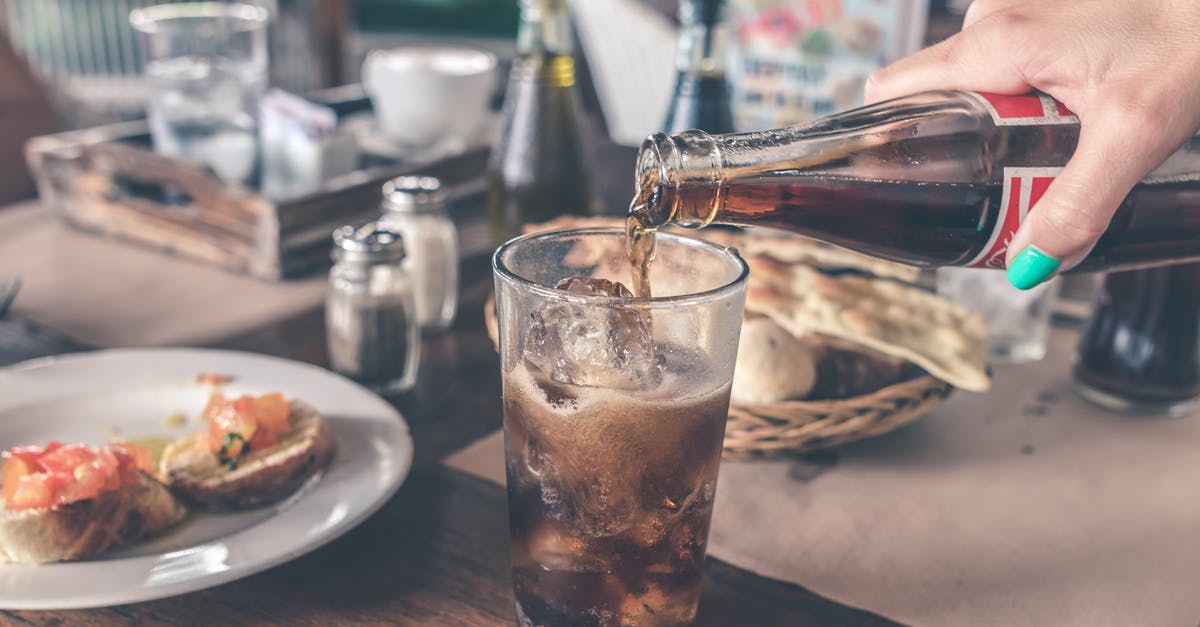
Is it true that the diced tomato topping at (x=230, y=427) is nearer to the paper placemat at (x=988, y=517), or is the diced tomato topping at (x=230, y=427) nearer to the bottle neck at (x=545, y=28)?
the paper placemat at (x=988, y=517)

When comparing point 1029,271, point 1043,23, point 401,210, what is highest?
point 1043,23

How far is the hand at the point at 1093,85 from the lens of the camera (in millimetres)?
696

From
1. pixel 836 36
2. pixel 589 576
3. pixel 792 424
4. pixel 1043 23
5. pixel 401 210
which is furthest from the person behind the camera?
pixel 836 36

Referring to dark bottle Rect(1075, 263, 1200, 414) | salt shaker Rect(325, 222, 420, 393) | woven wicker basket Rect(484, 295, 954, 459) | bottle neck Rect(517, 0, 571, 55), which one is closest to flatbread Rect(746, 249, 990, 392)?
woven wicker basket Rect(484, 295, 954, 459)

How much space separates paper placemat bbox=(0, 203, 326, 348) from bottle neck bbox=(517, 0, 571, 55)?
0.42 meters

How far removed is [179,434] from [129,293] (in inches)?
18.0

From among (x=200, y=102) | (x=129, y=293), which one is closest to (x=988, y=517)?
(x=129, y=293)

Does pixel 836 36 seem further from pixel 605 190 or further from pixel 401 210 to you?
pixel 401 210

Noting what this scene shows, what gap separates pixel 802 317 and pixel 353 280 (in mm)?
443

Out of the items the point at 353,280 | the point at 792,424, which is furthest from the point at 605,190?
the point at 792,424

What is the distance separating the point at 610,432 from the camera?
63cm

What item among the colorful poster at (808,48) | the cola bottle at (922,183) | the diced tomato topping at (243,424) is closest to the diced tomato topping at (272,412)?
the diced tomato topping at (243,424)

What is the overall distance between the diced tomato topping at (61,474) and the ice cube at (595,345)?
34 cm

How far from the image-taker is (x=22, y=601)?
657 mm
